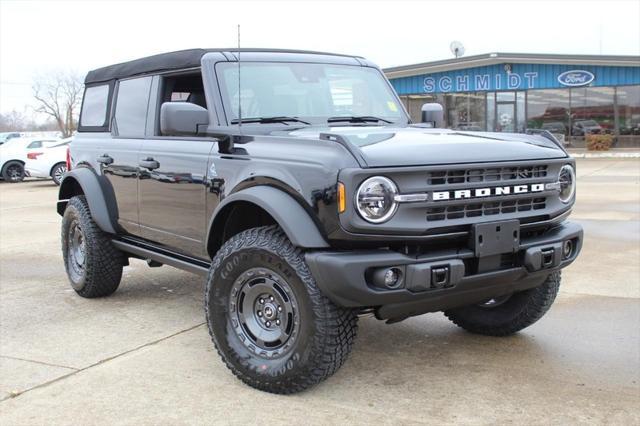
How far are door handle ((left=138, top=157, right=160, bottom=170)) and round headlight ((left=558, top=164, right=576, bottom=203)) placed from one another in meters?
2.66

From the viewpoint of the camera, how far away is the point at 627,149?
90.3 ft

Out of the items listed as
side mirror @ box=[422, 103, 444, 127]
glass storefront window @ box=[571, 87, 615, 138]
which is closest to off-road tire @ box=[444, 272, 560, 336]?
Answer: side mirror @ box=[422, 103, 444, 127]

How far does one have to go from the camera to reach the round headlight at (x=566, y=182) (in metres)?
4.01

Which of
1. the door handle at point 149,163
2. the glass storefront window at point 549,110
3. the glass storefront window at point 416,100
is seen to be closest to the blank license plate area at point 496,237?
the door handle at point 149,163

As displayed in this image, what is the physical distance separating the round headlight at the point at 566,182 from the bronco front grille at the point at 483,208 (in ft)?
0.70

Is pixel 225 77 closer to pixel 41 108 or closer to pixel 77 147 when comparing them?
pixel 77 147

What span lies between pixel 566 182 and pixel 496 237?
0.84m

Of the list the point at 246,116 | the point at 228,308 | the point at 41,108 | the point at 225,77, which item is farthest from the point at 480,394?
the point at 41,108

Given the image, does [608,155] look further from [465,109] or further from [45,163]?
[45,163]

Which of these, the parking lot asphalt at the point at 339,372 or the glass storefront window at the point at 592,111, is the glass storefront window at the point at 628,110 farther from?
the parking lot asphalt at the point at 339,372

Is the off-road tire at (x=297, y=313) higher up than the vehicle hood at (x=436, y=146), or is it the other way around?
the vehicle hood at (x=436, y=146)

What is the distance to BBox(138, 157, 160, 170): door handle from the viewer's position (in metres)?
4.80

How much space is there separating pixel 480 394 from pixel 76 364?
2.40 m

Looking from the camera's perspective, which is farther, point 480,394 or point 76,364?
point 76,364
